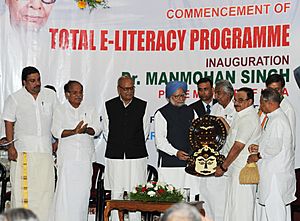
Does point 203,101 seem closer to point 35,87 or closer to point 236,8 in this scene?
point 236,8

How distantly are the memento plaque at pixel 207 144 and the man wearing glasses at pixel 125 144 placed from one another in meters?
0.72

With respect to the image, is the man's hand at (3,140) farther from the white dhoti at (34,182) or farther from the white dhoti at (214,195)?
the white dhoti at (214,195)

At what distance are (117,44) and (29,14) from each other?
1.10 metres

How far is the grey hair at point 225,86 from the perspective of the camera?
28.7 feet

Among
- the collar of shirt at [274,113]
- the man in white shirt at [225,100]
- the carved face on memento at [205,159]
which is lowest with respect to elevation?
the carved face on memento at [205,159]

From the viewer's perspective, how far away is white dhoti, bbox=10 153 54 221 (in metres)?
8.73

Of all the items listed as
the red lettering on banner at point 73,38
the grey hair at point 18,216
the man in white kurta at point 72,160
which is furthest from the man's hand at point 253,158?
the grey hair at point 18,216

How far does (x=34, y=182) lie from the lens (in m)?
8.77

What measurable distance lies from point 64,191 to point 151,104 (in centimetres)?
156

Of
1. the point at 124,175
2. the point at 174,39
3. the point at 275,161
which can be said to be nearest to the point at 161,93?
the point at 174,39

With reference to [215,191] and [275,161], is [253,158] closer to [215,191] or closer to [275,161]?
[275,161]

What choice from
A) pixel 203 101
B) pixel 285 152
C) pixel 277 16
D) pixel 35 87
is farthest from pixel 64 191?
pixel 277 16

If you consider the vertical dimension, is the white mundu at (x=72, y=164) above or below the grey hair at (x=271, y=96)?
below

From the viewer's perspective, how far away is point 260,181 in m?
8.24
